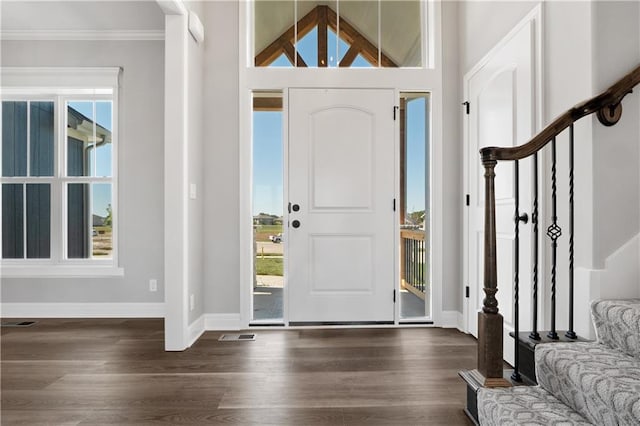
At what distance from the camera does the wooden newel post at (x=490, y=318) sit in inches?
66.9

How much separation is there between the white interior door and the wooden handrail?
592 mm

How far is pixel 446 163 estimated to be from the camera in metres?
3.50

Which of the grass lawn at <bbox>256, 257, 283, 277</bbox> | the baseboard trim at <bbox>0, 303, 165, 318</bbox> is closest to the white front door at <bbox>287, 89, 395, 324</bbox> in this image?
the grass lawn at <bbox>256, 257, 283, 277</bbox>

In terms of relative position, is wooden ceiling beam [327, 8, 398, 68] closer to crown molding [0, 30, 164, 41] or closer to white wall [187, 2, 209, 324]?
white wall [187, 2, 209, 324]

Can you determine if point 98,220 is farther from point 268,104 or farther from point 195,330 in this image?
point 268,104

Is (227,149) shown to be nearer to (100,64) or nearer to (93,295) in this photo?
(100,64)

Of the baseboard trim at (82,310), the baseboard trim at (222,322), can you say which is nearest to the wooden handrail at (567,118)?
the baseboard trim at (222,322)

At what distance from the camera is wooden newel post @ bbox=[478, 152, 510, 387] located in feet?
5.58

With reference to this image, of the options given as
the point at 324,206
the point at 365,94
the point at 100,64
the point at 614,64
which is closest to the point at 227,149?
the point at 324,206

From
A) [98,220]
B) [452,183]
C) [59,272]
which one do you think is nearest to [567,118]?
[452,183]

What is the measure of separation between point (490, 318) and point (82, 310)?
150 inches

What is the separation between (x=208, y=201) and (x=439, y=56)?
2.41 meters

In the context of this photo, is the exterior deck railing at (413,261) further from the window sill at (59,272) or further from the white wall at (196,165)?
the window sill at (59,272)

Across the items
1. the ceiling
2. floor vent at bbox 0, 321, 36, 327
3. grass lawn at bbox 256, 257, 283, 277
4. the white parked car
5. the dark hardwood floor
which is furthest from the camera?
grass lawn at bbox 256, 257, 283, 277
